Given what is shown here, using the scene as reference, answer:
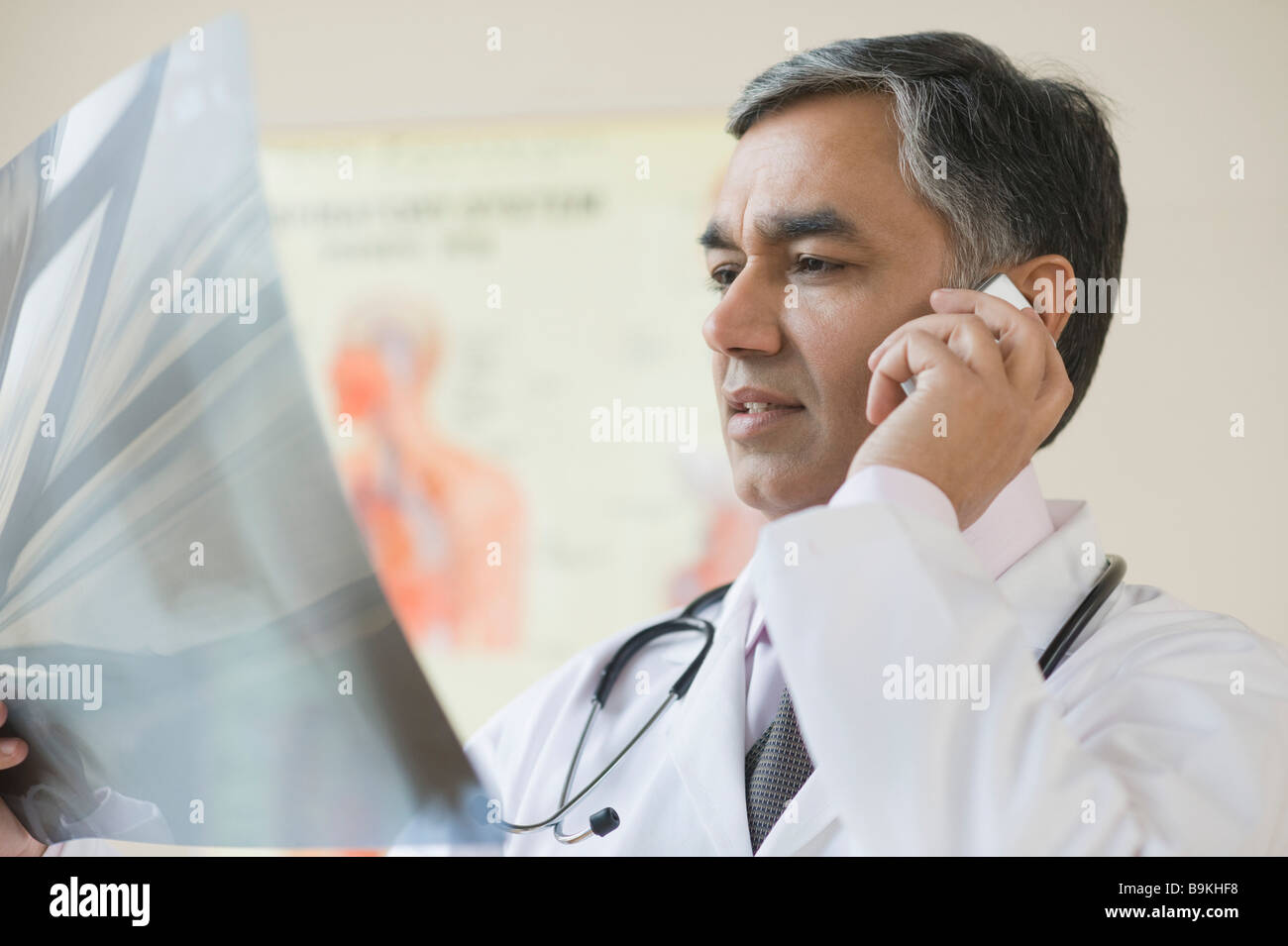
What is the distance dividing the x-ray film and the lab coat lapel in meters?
0.26

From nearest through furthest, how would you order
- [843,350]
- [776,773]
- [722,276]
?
[776,773] → [843,350] → [722,276]

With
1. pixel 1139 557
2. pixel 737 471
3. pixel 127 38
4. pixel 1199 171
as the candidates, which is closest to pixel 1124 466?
pixel 1139 557

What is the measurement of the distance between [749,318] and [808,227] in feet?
0.36

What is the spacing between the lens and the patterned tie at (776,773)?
914 mm

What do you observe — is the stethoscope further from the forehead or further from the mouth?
the forehead

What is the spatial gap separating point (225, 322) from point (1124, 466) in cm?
191

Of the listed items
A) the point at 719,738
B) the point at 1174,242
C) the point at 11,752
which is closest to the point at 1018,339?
the point at 719,738

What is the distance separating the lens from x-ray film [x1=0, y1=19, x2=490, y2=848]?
980mm

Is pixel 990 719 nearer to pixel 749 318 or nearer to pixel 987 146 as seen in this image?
pixel 749 318

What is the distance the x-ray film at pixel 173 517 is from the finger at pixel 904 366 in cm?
55

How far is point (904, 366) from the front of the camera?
2.74ft

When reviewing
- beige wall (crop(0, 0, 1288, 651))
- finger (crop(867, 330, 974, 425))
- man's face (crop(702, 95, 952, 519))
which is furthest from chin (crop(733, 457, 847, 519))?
beige wall (crop(0, 0, 1288, 651))

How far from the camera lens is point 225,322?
1028 mm
